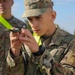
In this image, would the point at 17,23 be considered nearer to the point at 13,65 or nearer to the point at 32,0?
the point at 32,0

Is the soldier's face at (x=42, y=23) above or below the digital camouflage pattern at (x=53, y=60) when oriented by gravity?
above

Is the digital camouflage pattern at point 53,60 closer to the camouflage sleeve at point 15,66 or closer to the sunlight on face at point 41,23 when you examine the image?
the camouflage sleeve at point 15,66

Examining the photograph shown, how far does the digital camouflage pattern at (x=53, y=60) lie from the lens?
419 cm

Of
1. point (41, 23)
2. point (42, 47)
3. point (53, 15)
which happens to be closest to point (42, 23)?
point (41, 23)

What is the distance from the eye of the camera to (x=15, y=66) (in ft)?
14.1

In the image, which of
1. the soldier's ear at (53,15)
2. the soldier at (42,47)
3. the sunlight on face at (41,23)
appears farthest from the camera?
the soldier's ear at (53,15)

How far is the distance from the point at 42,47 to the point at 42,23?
65 cm

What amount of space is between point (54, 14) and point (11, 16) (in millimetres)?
2589

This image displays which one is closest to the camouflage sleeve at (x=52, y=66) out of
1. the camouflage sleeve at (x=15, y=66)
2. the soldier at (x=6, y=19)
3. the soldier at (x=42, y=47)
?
the soldier at (x=42, y=47)

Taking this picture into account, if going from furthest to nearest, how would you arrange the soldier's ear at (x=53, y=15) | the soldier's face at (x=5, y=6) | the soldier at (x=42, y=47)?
the soldier's face at (x=5, y=6) → the soldier's ear at (x=53, y=15) → the soldier at (x=42, y=47)

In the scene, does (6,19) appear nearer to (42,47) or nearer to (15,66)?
(15,66)

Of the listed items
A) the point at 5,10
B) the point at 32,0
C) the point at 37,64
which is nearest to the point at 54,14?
the point at 32,0

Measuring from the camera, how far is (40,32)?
14.9 feet

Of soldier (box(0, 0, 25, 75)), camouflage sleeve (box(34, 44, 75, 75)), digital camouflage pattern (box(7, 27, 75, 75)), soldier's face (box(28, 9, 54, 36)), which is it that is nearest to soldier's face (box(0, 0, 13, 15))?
soldier (box(0, 0, 25, 75))
